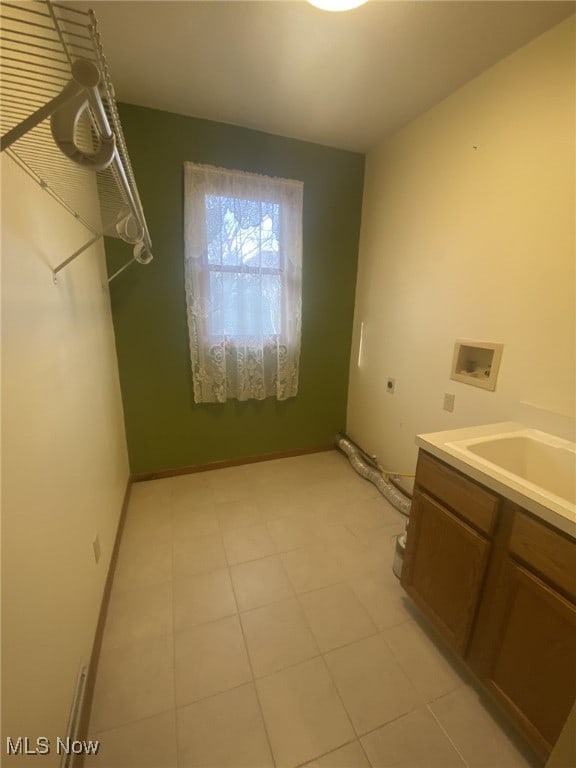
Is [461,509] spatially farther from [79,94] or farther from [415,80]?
[415,80]

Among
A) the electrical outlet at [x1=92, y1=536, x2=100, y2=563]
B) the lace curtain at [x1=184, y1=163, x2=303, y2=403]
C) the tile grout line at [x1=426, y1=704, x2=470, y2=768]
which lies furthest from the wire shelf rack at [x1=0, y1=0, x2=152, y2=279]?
the tile grout line at [x1=426, y1=704, x2=470, y2=768]

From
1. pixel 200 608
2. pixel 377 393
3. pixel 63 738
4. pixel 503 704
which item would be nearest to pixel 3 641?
pixel 63 738

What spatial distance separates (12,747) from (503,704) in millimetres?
1391

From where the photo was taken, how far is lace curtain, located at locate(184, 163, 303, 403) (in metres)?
2.18

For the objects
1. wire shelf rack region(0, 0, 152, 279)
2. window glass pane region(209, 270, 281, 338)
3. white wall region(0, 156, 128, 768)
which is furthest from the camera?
window glass pane region(209, 270, 281, 338)

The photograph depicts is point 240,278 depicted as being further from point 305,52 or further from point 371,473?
point 371,473

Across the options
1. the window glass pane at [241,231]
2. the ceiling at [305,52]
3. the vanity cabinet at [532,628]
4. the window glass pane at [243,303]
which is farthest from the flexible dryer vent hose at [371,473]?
the ceiling at [305,52]

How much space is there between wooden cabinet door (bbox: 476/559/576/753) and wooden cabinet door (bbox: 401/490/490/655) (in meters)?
0.09

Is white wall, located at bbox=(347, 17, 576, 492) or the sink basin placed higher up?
white wall, located at bbox=(347, 17, 576, 492)

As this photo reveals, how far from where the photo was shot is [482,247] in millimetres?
1662

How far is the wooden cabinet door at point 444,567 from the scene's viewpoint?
45.4 inches

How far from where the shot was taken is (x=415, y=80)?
167cm

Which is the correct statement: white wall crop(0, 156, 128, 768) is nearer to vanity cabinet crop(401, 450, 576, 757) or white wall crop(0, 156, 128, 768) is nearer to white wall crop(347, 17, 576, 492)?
vanity cabinet crop(401, 450, 576, 757)

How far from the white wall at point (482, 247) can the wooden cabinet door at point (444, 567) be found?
2.16ft
